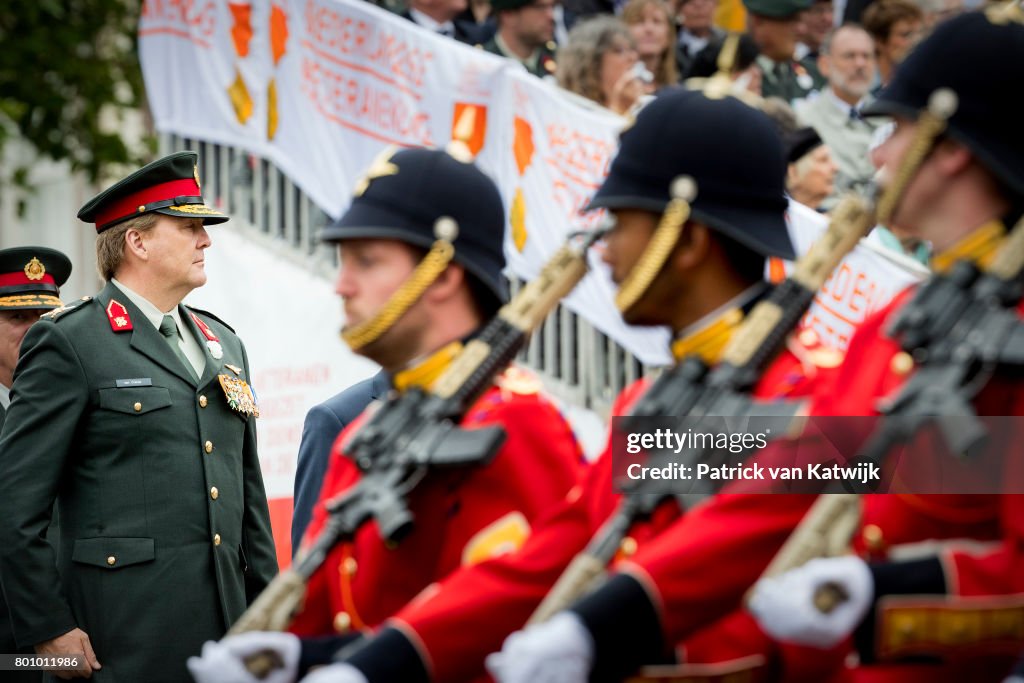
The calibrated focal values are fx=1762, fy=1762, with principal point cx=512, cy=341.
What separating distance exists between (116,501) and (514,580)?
2.47 metres

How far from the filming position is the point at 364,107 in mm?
9812

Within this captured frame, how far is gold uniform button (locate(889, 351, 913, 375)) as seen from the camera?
10.8ft

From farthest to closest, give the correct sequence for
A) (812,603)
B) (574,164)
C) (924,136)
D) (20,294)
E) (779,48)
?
(779,48)
(574,164)
(20,294)
(924,136)
(812,603)

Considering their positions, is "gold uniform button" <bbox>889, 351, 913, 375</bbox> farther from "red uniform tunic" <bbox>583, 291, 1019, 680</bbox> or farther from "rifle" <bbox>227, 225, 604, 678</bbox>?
"rifle" <bbox>227, 225, 604, 678</bbox>

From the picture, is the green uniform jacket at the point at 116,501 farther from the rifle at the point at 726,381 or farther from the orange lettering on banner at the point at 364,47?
the orange lettering on banner at the point at 364,47

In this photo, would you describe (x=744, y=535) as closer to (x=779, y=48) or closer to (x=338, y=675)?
(x=338, y=675)

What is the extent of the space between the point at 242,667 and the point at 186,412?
244cm

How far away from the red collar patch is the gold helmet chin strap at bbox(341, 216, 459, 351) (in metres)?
2.15

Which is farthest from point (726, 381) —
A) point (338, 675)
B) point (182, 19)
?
point (182, 19)

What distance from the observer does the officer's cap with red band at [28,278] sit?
736cm

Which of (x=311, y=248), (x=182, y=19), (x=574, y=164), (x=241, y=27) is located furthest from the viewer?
(x=182, y=19)

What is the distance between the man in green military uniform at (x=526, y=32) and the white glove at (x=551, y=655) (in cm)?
696

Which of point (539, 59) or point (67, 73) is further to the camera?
point (67, 73)

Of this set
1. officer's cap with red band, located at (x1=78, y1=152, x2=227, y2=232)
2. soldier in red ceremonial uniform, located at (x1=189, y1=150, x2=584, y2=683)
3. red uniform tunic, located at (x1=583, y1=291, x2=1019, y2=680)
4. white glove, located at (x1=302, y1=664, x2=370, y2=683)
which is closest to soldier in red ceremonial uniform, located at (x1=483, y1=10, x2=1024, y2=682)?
red uniform tunic, located at (x1=583, y1=291, x2=1019, y2=680)
